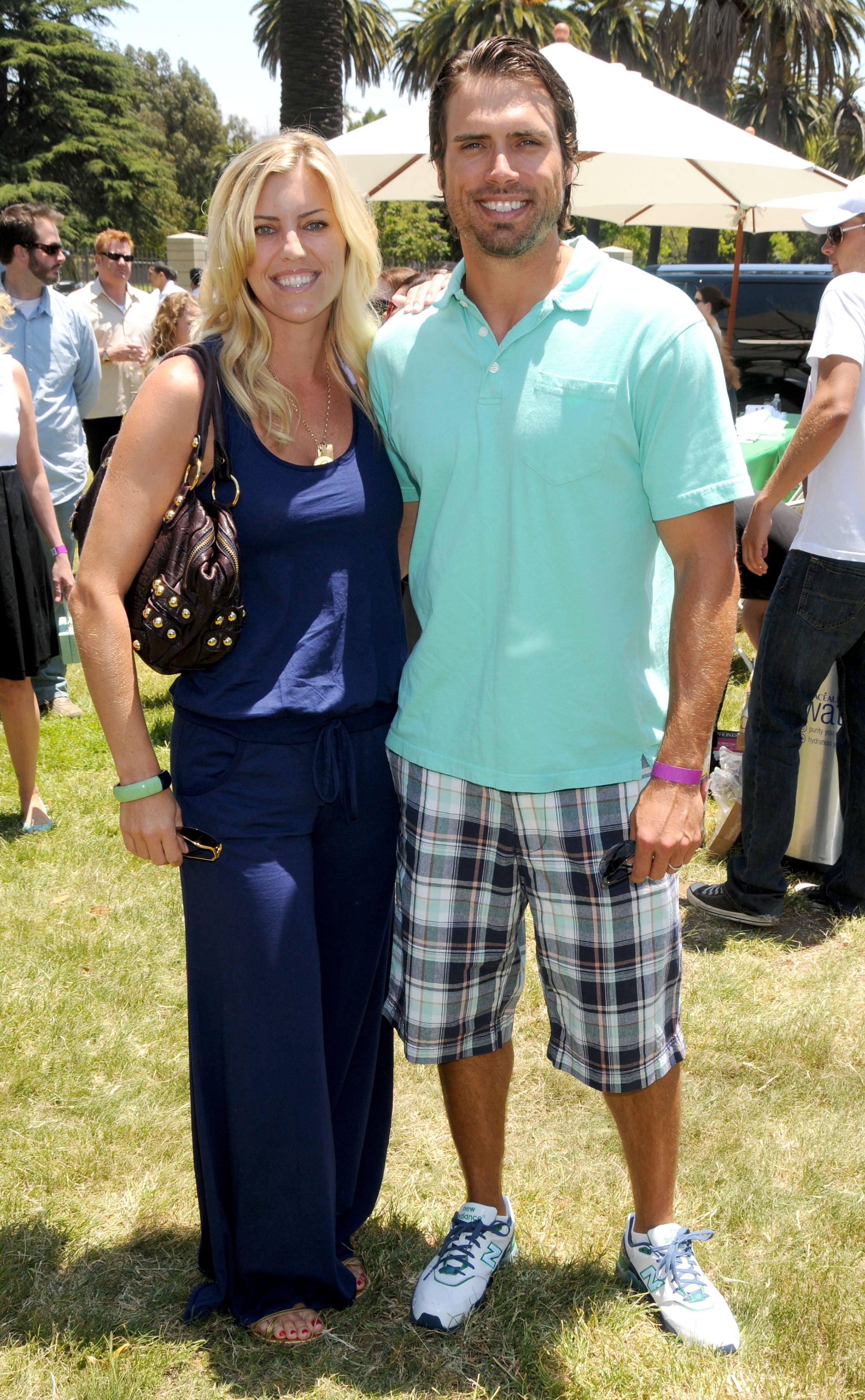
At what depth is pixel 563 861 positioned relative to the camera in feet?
7.15

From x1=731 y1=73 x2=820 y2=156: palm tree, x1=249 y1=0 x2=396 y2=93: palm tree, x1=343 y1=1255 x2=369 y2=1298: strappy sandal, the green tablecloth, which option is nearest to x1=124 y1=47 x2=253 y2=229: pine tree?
x1=249 y1=0 x2=396 y2=93: palm tree

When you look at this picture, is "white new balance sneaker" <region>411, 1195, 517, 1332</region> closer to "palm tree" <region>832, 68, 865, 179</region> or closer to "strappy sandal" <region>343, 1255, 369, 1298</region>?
"strappy sandal" <region>343, 1255, 369, 1298</region>

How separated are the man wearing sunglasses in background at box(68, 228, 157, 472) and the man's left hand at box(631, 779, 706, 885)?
6.89 metres

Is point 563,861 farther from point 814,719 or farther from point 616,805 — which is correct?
point 814,719

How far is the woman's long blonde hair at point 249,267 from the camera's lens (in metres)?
2.15

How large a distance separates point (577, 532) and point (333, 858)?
0.78 meters

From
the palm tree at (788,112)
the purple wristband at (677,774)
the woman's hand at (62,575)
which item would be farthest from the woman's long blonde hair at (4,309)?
the palm tree at (788,112)

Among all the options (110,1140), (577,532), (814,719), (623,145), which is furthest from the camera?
(623,145)

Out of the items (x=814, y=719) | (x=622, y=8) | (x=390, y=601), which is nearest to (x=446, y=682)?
(x=390, y=601)

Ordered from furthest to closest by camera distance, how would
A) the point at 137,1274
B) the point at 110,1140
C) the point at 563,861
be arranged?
the point at 110,1140 < the point at 137,1274 < the point at 563,861

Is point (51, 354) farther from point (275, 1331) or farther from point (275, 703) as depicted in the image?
point (275, 1331)

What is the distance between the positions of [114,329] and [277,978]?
24.1 ft

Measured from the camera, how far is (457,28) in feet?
126

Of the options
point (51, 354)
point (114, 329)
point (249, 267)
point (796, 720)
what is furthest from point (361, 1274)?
point (114, 329)
